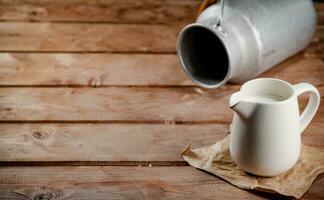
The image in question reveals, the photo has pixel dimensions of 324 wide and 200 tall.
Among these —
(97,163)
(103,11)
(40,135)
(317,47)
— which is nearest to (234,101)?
(97,163)

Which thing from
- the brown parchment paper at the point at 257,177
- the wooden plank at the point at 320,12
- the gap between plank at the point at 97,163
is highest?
the gap between plank at the point at 97,163

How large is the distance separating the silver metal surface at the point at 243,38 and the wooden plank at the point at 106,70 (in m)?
0.03

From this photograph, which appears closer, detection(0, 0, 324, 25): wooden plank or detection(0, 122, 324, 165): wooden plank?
detection(0, 122, 324, 165): wooden plank

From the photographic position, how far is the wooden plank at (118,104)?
3.30 ft

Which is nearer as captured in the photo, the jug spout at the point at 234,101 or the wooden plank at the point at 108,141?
the jug spout at the point at 234,101

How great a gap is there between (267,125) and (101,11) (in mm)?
704

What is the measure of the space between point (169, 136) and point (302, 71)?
36 centimetres

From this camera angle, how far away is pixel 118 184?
85 cm

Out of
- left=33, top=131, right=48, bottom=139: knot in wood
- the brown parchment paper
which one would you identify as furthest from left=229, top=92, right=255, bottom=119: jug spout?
left=33, top=131, right=48, bottom=139: knot in wood

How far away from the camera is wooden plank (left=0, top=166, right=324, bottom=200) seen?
82cm

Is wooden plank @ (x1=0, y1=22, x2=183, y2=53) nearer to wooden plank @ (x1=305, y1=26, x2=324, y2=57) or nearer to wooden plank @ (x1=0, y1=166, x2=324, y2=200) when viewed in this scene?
wooden plank @ (x1=305, y1=26, x2=324, y2=57)

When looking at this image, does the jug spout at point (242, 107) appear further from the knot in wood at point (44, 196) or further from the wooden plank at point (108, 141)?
the knot in wood at point (44, 196)

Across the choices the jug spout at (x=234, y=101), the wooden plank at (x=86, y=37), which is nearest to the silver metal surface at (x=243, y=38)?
the wooden plank at (x=86, y=37)

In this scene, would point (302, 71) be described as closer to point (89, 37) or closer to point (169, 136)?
point (169, 136)
